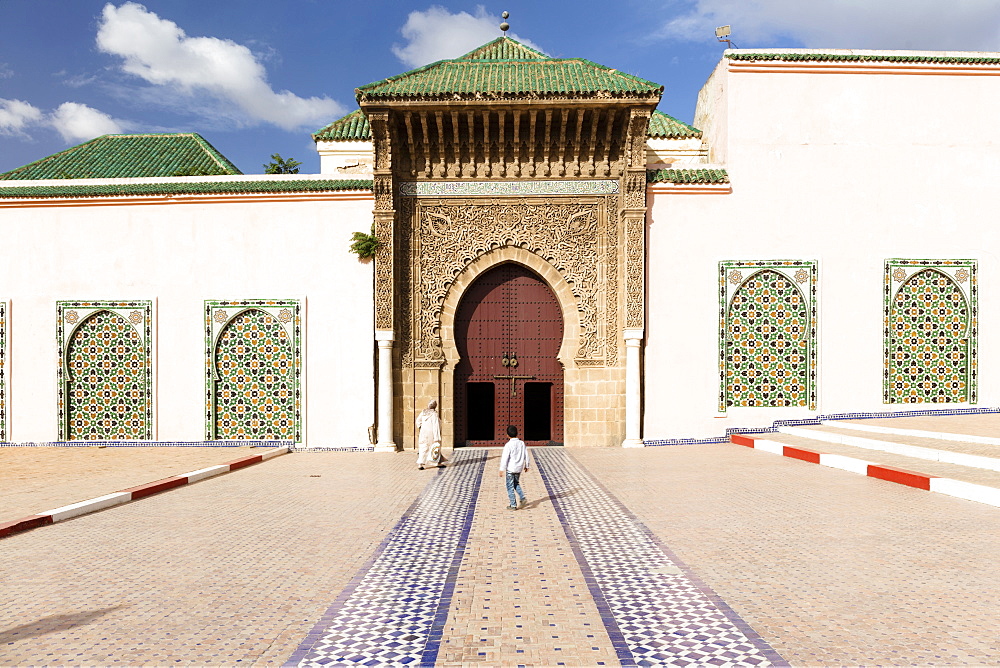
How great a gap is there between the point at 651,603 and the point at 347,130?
970cm

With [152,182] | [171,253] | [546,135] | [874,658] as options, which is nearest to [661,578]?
[874,658]

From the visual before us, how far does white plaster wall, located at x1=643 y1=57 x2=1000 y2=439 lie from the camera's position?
8.23 meters

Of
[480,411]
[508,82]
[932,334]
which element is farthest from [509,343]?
[932,334]

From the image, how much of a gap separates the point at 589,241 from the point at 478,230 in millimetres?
1566

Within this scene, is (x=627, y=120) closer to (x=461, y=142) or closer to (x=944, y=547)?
(x=461, y=142)

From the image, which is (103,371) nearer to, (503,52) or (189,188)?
(189,188)

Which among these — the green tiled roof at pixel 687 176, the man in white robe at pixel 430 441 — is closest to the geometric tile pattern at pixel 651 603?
the man in white robe at pixel 430 441

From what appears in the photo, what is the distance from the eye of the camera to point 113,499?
480 cm

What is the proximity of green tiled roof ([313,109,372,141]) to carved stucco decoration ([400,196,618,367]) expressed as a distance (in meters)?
2.70

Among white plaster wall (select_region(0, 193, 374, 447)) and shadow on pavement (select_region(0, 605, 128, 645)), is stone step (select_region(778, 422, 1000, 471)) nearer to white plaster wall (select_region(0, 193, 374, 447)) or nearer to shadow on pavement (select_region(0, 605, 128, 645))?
white plaster wall (select_region(0, 193, 374, 447))

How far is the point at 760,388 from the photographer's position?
27.1 feet

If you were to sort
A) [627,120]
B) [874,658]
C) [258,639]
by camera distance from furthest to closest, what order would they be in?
1. [627,120]
2. [258,639]
3. [874,658]

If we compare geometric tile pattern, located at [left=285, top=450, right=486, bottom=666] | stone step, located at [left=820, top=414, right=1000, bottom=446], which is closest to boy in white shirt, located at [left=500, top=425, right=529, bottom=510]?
geometric tile pattern, located at [left=285, top=450, right=486, bottom=666]

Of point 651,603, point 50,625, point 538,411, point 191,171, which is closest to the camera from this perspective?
point 50,625
